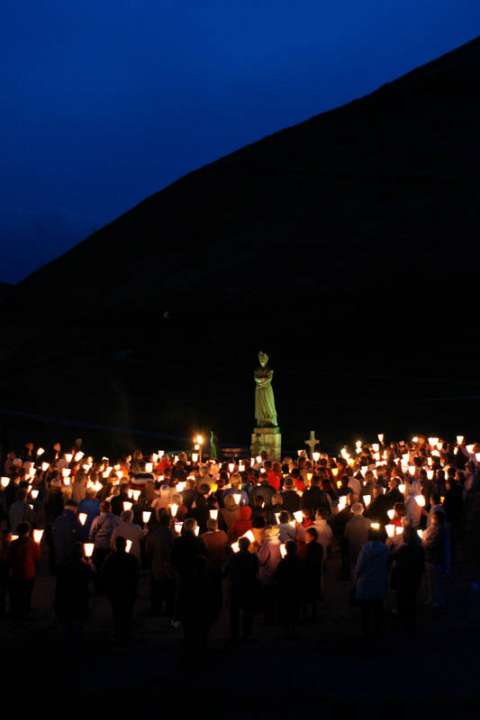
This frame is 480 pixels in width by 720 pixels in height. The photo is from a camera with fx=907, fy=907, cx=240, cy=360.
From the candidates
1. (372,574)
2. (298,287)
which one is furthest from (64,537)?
(298,287)

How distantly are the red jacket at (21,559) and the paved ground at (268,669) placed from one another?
60 centimetres

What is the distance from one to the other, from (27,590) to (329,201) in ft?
188

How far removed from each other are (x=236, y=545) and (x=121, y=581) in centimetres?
155

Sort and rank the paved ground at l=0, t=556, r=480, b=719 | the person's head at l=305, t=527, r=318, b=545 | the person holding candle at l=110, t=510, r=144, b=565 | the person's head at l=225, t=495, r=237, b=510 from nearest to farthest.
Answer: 1. the paved ground at l=0, t=556, r=480, b=719
2. the person's head at l=305, t=527, r=318, b=545
3. the person holding candle at l=110, t=510, r=144, b=565
4. the person's head at l=225, t=495, r=237, b=510

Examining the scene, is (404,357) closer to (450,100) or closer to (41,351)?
(41,351)

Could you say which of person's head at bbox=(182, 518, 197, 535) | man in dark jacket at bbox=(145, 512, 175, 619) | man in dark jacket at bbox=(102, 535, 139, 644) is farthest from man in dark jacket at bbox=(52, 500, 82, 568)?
person's head at bbox=(182, 518, 197, 535)

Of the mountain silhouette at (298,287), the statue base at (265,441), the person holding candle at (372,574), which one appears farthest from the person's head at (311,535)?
the mountain silhouette at (298,287)

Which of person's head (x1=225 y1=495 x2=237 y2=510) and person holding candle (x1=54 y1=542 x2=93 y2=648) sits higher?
person's head (x1=225 y1=495 x2=237 y2=510)

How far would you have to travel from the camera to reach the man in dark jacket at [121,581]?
9.88 metres

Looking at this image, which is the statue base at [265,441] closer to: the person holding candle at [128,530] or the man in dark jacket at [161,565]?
the person holding candle at [128,530]

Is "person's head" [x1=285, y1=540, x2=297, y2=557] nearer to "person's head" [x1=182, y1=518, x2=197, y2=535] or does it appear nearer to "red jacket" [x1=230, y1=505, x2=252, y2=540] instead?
"person's head" [x1=182, y1=518, x2=197, y2=535]

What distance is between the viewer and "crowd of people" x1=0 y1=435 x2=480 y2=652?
992 cm

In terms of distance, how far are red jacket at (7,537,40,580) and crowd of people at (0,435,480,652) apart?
0.05 feet

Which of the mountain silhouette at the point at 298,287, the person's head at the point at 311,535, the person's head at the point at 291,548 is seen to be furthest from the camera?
the mountain silhouette at the point at 298,287
